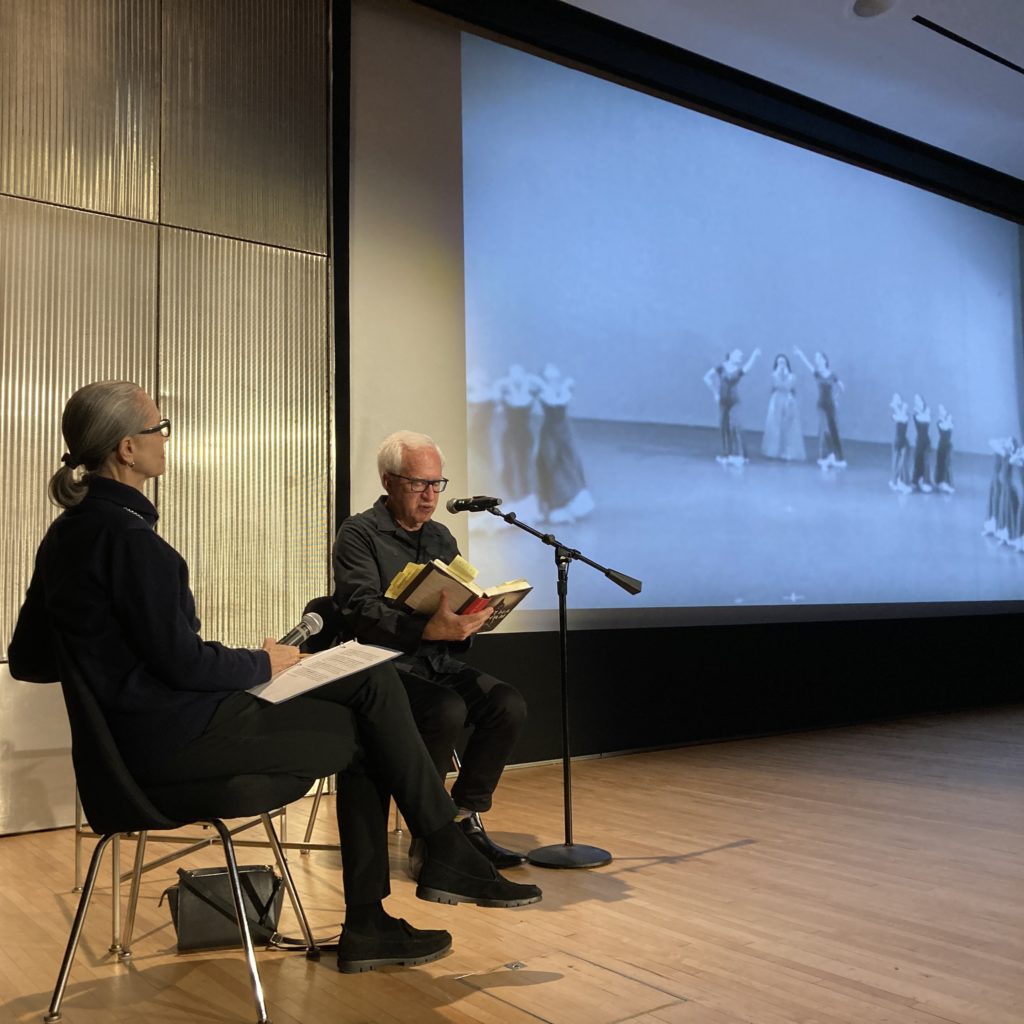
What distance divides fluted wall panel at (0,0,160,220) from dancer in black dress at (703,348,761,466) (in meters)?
3.02

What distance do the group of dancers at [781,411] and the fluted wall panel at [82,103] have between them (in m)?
3.04

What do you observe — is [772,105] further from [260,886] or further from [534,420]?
[260,886]

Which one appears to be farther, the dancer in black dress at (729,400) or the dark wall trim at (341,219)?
the dancer in black dress at (729,400)

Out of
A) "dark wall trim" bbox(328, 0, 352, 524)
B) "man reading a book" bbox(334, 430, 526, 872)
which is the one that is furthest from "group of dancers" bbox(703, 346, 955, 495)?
"man reading a book" bbox(334, 430, 526, 872)

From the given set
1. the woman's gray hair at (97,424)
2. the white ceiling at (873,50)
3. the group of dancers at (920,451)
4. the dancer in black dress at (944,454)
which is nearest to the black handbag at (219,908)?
the woman's gray hair at (97,424)

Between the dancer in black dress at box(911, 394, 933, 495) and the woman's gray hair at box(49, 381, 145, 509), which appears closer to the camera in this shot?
the woman's gray hair at box(49, 381, 145, 509)

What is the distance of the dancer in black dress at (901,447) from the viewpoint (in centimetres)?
692

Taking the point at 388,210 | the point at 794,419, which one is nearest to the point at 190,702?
the point at 388,210

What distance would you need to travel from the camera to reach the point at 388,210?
4.83 meters

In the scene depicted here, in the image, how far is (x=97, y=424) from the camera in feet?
6.64

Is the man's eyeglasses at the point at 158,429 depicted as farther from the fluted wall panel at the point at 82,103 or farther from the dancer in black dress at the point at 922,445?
the dancer in black dress at the point at 922,445

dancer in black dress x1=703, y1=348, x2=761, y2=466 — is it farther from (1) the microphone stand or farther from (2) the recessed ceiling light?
(1) the microphone stand

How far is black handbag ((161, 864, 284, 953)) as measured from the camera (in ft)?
7.92

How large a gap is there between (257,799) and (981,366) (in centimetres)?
699
